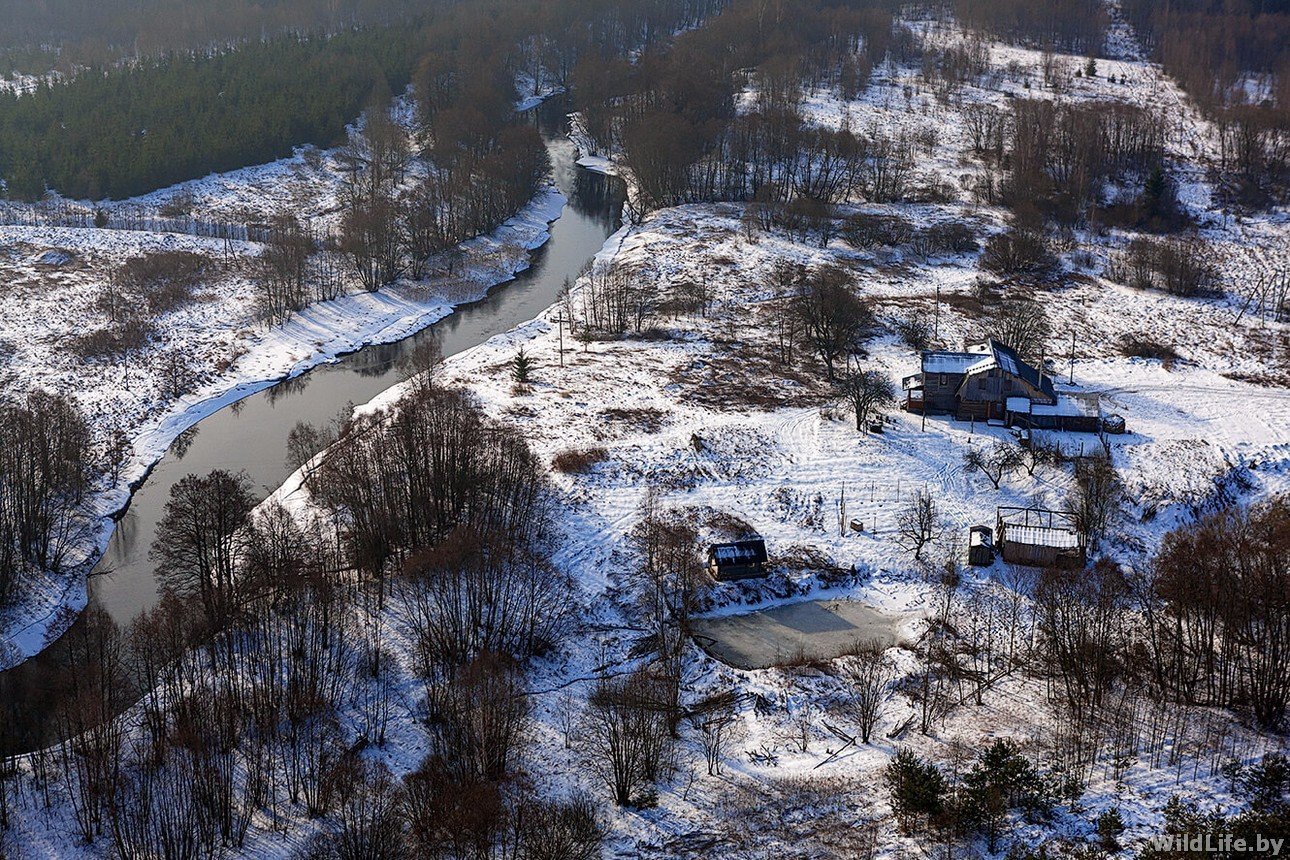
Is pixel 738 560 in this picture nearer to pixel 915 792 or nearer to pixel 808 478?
pixel 808 478

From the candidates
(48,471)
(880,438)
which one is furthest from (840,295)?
(48,471)

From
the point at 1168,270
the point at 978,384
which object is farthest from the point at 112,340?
the point at 1168,270

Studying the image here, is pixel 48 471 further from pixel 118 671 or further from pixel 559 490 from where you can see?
pixel 559 490

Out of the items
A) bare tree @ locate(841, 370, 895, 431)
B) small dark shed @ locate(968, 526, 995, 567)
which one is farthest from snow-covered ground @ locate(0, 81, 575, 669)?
small dark shed @ locate(968, 526, 995, 567)

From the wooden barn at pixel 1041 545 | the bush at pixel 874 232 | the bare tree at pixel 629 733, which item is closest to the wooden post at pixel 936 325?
the bush at pixel 874 232

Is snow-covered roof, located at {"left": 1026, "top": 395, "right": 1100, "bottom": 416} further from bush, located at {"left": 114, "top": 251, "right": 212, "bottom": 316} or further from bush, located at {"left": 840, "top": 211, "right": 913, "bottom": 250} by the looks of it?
bush, located at {"left": 114, "top": 251, "right": 212, "bottom": 316}

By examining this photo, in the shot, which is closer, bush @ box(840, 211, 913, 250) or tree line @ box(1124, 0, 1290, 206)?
bush @ box(840, 211, 913, 250)
